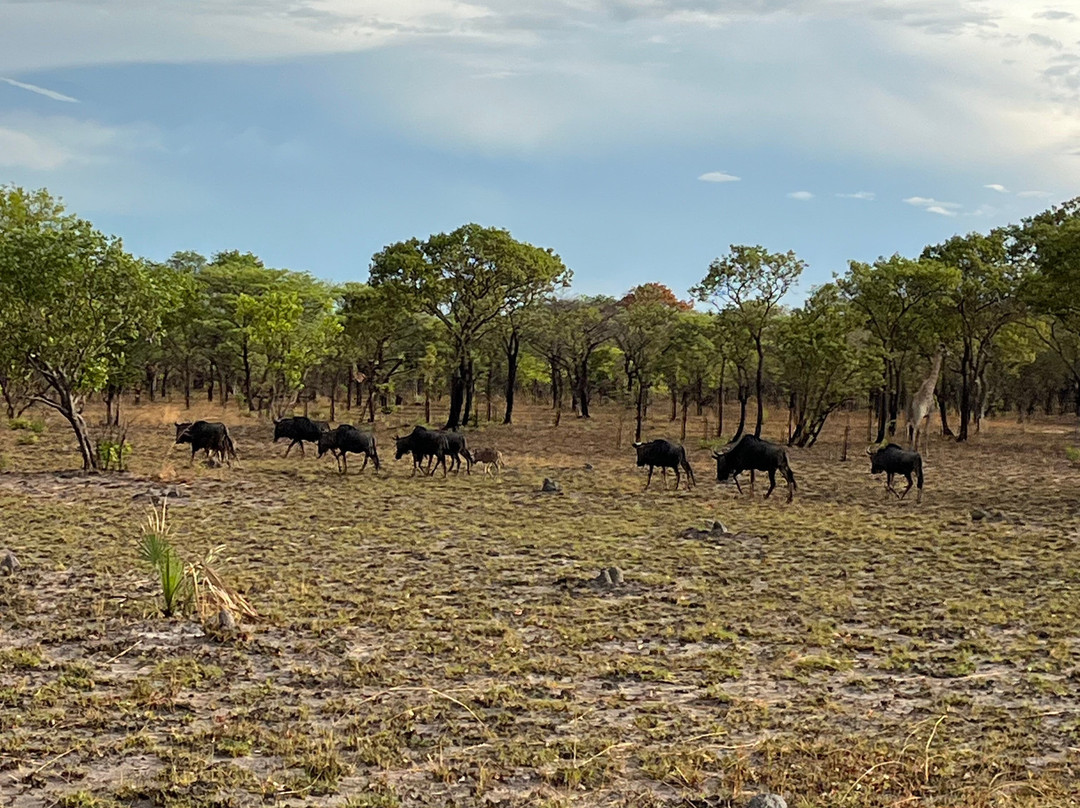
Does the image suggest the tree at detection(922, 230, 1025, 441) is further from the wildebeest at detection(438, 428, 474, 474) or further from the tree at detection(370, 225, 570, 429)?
the wildebeest at detection(438, 428, 474, 474)

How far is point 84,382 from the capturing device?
950 inches

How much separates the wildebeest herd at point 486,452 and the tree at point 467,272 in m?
9.70

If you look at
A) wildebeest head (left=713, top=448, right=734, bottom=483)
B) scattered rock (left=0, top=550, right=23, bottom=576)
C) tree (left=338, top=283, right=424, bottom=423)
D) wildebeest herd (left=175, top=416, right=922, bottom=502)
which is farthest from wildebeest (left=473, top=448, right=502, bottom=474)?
scattered rock (left=0, top=550, right=23, bottom=576)

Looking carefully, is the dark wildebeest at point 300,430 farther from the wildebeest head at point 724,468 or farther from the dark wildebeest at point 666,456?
the wildebeest head at point 724,468

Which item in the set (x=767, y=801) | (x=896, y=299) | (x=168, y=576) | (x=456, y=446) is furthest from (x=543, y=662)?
(x=896, y=299)

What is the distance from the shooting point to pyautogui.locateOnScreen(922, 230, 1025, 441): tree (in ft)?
121

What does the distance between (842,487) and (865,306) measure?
15387 mm

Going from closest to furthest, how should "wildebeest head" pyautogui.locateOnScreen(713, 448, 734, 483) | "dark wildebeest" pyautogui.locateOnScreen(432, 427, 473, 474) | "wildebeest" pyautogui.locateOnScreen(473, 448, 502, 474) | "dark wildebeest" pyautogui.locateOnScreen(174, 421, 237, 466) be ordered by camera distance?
"wildebeest head" pyautogui.locateOnScreen(713, 448, 734, 483) → "dark wildebeest" pyautogui.locateOnScreen(174, 421, 237, 466) → "dark wildebeest" pyautogui.locateOnScreen(432, 427, 473, 474) → "wildebeest" pyautogui.locateOnScreen(473, 448, 502, 474)

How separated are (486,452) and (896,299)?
19582 mm

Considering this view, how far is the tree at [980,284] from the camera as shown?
37.0 m

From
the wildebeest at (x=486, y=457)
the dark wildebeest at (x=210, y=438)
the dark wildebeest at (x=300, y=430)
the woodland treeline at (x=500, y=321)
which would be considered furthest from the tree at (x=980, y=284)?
the dark wildebeest at (x=210, y=438)

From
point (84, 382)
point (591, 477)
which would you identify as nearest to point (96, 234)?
point (84, 382)

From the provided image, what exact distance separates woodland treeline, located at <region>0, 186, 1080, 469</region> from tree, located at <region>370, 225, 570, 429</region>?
77 mm

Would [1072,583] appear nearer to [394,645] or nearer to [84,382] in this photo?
[394,645]
